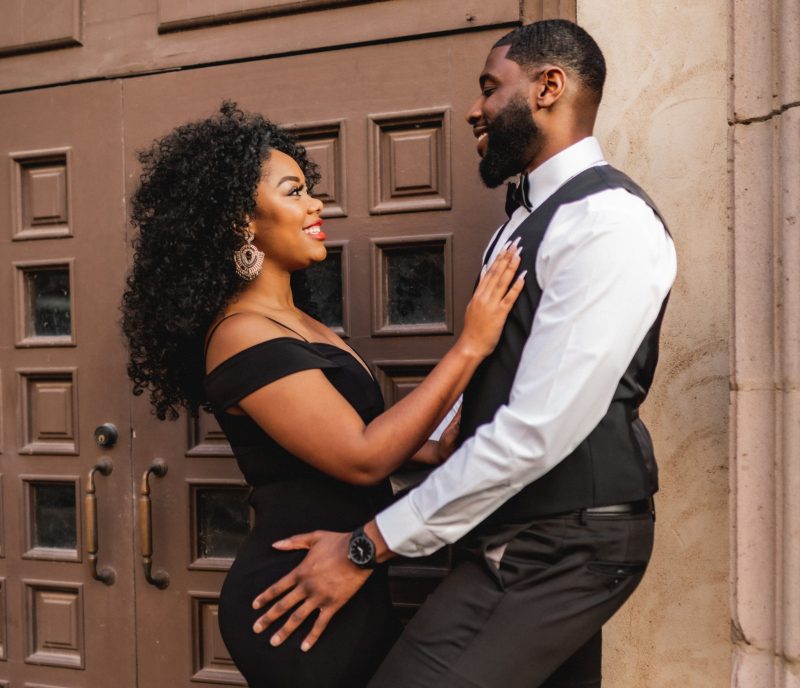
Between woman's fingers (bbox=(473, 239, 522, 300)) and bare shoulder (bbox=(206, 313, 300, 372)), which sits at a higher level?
woman's fingers (bbox=(473, 239, 522, 300))

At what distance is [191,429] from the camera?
2797 mm

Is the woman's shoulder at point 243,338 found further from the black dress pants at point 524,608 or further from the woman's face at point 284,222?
the black dress pants at point 524,608

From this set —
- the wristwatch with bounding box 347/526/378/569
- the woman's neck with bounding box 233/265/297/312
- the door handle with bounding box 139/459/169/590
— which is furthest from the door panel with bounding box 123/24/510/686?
the wristwatch with bounding box 347/526/378/569

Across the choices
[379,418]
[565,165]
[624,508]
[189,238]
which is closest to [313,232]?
[189,238]

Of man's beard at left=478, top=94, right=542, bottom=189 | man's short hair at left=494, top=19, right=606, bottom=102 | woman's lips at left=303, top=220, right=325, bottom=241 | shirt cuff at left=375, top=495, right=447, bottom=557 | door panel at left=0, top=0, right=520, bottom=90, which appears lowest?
shirt cuff at left=375, top=495, right=447, bottom=557

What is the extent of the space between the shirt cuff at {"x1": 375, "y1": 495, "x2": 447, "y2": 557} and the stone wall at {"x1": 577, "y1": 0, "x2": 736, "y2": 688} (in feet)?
3.16

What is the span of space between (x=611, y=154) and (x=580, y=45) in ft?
1.93

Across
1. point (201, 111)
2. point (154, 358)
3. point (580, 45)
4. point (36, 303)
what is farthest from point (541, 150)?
point (36, 303)

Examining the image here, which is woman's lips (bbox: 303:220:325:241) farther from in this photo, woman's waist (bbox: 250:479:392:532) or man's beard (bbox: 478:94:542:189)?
woman's waist (bbox: 250:479:392:532)

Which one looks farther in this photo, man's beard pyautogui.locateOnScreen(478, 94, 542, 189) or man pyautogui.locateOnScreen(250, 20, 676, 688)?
man's beard pyautogui.locateOnScreen(478, 94, 542, 189)

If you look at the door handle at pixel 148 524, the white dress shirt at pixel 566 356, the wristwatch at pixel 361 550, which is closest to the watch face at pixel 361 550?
the wristwatch at pixel 361 550

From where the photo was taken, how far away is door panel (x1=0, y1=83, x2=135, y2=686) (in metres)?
2.86

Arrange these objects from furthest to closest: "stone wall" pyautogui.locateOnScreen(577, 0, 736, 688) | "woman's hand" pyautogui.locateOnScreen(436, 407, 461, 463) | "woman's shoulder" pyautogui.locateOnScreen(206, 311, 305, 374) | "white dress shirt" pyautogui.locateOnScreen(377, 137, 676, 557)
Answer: "stone wall" pyautogui.locateOnScreen(577, 0, 736, 688), "woman's hand" pyautogui.locateOnScreen(436, 407, 461, 463), "woman's shoulder" pyautogui.locateOnScreen(206, 311, 305, 374), "white dress shirt" pyautogui.locateOnScreen(377, 137, 676, 557)

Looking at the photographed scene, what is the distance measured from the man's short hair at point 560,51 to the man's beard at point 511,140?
0.27ft
